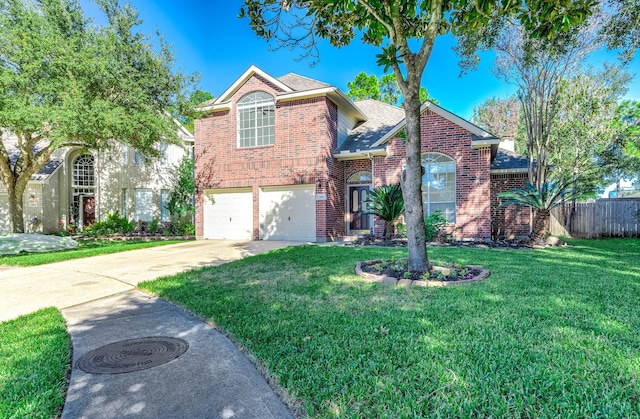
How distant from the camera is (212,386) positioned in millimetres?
2396

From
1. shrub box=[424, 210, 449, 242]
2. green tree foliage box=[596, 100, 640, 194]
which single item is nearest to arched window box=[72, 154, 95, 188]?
shrub box=[424, 210, 449, 242]

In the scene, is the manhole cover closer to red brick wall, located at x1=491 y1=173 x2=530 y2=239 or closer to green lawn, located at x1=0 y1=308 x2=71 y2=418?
green lawn, located at x1=0 y1=308 x2=71 y2=418

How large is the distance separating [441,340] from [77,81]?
41.3ft

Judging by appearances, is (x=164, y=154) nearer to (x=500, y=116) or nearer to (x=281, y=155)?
(x=281, y=155)

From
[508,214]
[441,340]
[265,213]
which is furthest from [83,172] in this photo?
[441,340]

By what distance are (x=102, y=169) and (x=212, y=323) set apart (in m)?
19.8

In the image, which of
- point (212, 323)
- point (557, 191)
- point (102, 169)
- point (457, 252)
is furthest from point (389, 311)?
point (102, 169)

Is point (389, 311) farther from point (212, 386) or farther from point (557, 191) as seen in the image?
point (557, 191)

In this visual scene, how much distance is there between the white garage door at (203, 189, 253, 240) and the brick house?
0.04 meters

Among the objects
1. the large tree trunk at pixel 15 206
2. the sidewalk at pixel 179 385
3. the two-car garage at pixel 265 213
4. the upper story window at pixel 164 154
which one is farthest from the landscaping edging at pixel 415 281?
the upper story window at pixel 164 154

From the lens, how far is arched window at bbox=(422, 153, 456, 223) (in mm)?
12039

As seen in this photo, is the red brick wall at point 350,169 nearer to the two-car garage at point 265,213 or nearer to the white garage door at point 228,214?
the two-car garage at point 265,213

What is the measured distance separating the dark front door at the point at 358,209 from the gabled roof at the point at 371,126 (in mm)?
1751

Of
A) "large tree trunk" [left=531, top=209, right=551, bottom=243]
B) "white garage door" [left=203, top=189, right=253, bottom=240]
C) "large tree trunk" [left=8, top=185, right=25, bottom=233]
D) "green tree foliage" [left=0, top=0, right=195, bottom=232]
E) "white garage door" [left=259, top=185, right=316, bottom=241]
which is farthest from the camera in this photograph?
"white garage door" [left=203, top=189, right=253, bottom=240]
